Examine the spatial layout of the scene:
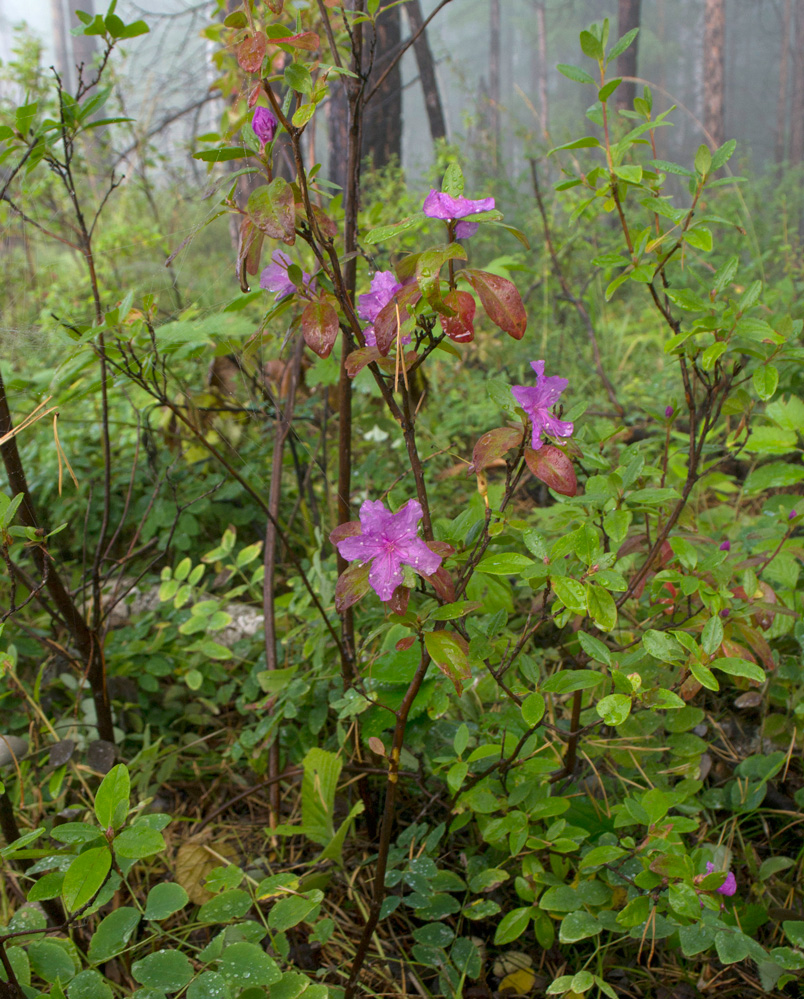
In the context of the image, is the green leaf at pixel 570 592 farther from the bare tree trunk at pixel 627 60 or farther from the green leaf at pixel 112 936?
the bare tree trunk at pixel 627 60

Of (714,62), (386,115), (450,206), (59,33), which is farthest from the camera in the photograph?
(59,33)

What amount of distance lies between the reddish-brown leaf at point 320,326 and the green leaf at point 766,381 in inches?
23.2

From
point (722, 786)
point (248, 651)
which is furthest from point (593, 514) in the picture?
point (248, 651)

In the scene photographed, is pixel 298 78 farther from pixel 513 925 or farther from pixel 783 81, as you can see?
pixel 783 81

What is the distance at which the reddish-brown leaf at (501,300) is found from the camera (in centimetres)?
Result: 71

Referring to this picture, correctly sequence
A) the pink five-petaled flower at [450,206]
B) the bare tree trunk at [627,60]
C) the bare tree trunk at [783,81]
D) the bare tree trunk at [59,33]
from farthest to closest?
1. the bare tree trunk at [59,33]
2. the bare tree trunk at [783,81]
3. the bare tree trunk at [627,60]
4. the pink five-petaled flower at [450,206]

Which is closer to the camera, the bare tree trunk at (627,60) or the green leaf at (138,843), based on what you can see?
the green leaf at (138,843)

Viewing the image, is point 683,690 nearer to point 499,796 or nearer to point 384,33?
point 499,796

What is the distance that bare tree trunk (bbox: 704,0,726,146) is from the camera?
1143cm

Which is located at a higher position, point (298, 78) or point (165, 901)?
point (298, 78)

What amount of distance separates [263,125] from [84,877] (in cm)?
84

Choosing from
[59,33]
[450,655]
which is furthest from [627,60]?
[59,33]

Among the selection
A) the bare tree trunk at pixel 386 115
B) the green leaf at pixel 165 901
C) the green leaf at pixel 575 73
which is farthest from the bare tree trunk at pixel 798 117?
the green leaf at pixel 165 901

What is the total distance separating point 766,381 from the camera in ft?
3.18
